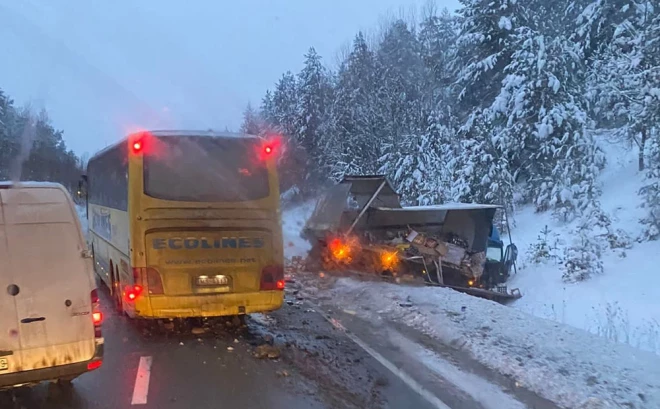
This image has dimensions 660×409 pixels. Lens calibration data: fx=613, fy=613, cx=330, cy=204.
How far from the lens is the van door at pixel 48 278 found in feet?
17.8

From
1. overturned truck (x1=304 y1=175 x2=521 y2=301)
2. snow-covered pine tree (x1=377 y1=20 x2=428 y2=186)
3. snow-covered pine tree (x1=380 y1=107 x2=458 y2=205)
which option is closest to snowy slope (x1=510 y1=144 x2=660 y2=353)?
overturned truck (x1=304 y1=175 x2=521 y2=301)

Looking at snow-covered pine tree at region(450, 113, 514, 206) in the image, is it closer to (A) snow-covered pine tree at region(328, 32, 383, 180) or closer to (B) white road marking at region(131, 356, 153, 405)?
(A) snow-covered pine tree at region(328, 32, 383, 180)

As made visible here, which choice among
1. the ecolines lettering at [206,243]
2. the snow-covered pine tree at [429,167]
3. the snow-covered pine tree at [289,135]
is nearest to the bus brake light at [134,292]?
the ecolines lettering at [206,243]

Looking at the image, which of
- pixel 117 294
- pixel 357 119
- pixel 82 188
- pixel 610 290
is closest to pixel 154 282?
pixel 117 294

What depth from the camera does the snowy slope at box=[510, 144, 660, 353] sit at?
12.6m

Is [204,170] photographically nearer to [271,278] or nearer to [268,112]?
[271,278]

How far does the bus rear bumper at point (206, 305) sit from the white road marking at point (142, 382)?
28.2 inches

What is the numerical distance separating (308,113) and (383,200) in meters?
37.7

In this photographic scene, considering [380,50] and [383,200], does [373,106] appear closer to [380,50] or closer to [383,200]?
[380,50]

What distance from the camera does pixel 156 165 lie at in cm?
865

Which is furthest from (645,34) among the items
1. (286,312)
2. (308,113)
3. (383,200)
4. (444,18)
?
(308,113)

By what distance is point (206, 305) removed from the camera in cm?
862

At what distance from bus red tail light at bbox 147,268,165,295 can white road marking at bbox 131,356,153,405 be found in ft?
2.98

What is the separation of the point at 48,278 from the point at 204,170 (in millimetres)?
3682
